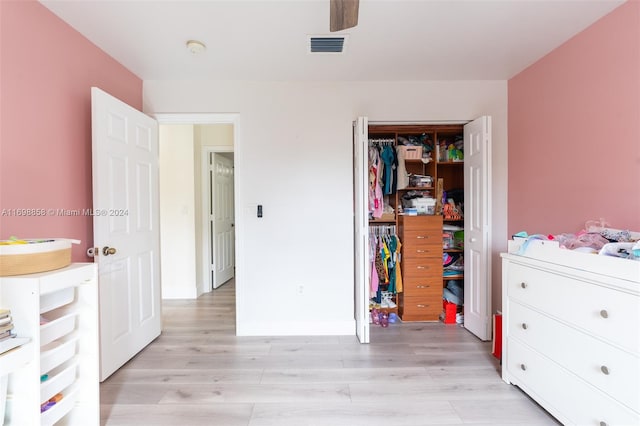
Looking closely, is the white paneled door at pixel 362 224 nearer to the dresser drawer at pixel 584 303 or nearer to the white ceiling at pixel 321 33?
the white ceiling at pixel 321 33

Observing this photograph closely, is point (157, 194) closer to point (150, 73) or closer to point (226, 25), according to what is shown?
point (150, 73)

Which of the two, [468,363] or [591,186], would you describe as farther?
[468,363]

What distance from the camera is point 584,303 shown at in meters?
1.36

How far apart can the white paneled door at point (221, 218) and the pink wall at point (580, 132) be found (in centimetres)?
358

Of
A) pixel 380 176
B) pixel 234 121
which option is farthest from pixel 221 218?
pixel 380 176

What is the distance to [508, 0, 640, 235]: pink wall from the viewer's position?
166 cm

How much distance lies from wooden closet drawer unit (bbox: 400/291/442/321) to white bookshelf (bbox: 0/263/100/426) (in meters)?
2.58

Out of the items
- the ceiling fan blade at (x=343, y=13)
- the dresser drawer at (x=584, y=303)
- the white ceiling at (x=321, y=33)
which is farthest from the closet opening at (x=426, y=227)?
the ceiling fan blade at (x=343, y=13)

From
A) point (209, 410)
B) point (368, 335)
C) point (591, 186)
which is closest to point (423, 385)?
point (368, 335)

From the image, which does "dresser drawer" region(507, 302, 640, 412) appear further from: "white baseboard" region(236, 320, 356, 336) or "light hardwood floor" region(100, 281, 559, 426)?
"white baseboard" region(236, 320, 356, 336)

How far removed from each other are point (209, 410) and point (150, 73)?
2.69 meters

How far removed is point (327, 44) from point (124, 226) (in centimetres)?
204

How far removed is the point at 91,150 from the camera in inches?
80.2

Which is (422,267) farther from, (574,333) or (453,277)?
(574,333)
